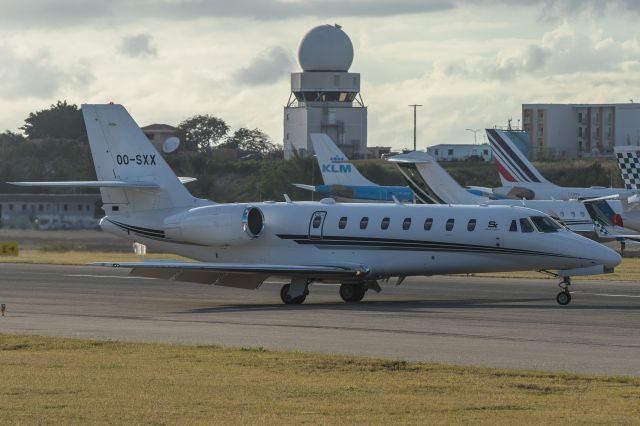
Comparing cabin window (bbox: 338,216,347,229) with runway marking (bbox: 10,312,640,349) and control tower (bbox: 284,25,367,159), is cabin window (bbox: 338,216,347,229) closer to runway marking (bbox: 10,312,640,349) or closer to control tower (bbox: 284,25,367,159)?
runway marking (bbox: 10,312,640,349)

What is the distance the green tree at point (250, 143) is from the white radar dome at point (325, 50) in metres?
31.4

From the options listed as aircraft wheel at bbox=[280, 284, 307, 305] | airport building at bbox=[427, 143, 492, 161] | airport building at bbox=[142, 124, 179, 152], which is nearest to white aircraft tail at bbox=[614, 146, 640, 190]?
aircraft wheel at bbox=[280, 284, 307, 305]

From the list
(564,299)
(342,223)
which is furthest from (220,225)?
(564,299)

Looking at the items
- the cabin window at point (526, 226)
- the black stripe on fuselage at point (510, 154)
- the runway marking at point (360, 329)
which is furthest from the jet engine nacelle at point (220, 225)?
the black stripe on fuselage at point (510, 154)

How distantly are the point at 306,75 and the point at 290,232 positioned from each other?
298 feet

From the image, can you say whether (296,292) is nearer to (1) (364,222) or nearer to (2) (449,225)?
(1) (364,222)

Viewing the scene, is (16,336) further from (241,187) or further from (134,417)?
(241,187)

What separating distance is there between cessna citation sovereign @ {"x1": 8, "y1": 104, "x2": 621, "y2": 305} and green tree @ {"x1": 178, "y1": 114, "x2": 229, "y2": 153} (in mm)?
112195

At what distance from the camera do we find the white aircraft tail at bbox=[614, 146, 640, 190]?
62938 mm

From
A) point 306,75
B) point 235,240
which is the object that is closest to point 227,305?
point 235,240

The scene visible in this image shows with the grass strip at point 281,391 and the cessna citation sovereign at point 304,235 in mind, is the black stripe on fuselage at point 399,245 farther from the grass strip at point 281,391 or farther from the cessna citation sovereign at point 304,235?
the grass strip at point 281,391

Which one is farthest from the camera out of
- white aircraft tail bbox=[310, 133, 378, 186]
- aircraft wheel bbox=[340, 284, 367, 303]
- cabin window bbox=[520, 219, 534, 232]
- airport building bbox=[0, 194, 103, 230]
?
airport building bbox=[0, 194, 103, 230]

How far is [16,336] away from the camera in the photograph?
84.2 feet

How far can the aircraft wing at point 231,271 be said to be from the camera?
113 feet
